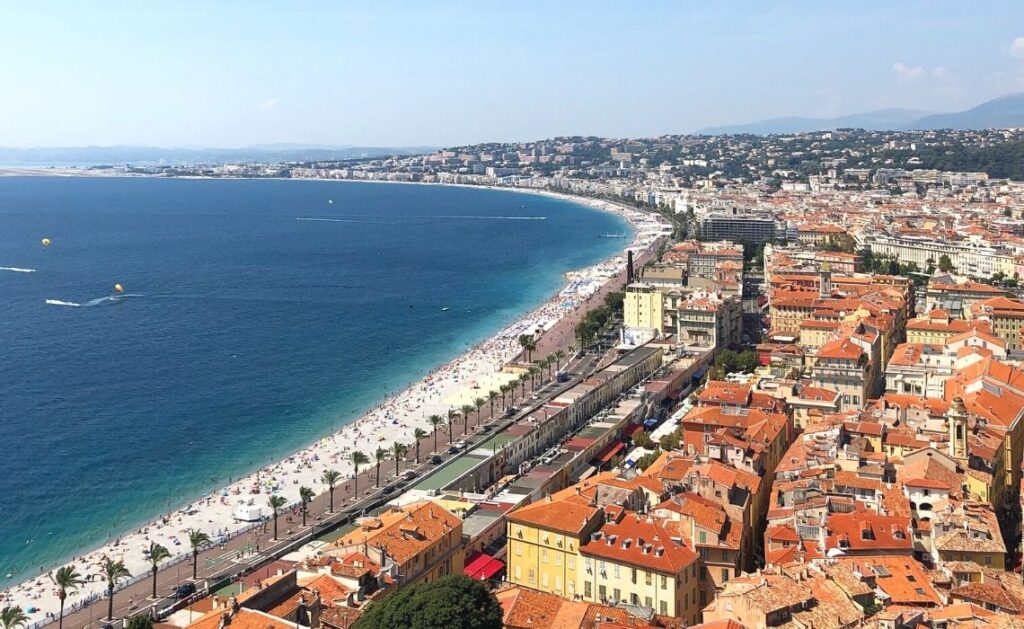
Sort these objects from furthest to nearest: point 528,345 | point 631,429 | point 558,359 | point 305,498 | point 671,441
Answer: point 528,345, point 558,359, point 631,429, point 671,441, point 305,498

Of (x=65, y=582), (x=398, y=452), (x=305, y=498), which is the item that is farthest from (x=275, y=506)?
(x=65, y=582)

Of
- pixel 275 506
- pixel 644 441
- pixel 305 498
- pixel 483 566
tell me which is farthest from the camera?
pixel 644 441

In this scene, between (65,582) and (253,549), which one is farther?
(253,549)

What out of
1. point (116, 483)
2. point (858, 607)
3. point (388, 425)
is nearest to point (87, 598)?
point (116, 483)

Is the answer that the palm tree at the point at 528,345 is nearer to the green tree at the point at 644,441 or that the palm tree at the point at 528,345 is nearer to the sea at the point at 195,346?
the sea at the point at 195,346

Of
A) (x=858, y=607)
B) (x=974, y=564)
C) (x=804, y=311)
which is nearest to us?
(x=858, y=607)

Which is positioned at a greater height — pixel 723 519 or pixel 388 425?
pixel 723 519

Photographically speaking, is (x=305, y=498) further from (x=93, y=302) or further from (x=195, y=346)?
(x=93, y=302)

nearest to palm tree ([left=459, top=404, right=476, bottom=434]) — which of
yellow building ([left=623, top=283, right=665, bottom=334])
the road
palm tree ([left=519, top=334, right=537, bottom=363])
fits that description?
the road

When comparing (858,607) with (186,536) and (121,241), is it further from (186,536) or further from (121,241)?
(121,241)
